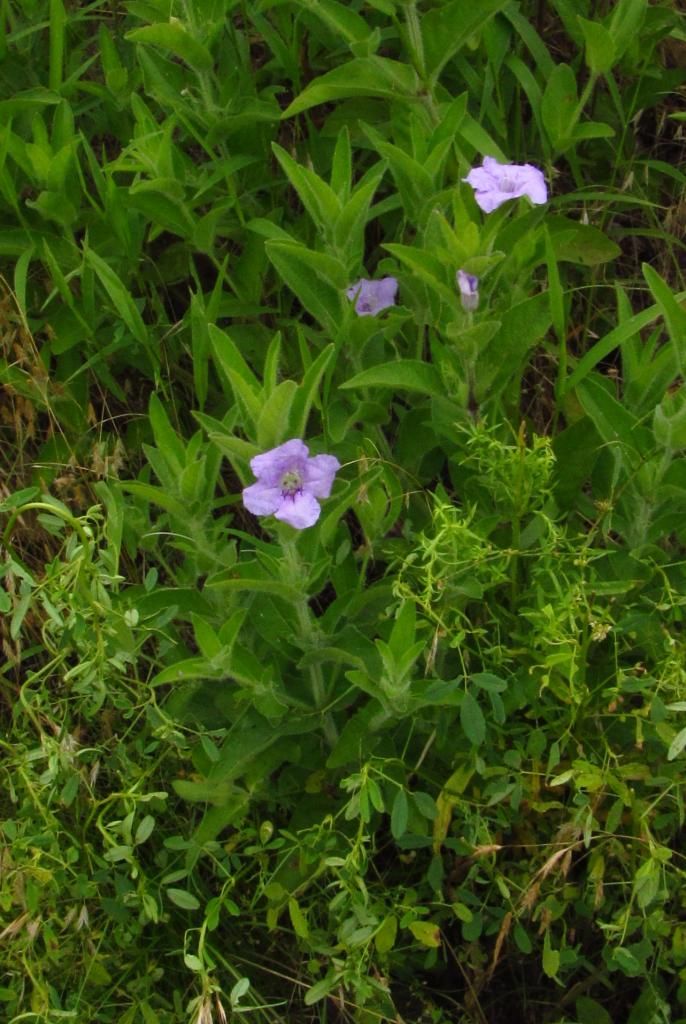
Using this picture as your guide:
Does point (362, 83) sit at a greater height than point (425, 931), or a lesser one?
greater

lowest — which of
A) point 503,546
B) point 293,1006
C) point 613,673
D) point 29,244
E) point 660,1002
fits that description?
point 293,1006

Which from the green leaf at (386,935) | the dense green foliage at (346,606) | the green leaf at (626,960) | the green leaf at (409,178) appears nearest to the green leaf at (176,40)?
the dense green foliage at (346,606)

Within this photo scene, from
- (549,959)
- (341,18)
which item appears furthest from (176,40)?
(549,959)

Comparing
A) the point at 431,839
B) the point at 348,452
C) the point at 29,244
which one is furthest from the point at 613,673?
the point at 29,244

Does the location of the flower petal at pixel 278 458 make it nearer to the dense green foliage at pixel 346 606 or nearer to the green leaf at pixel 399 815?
the dense green foliage at pixel 346 606

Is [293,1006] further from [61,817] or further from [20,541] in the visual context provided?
[20,541]

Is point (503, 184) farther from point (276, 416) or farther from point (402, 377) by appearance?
point (276, 416)
